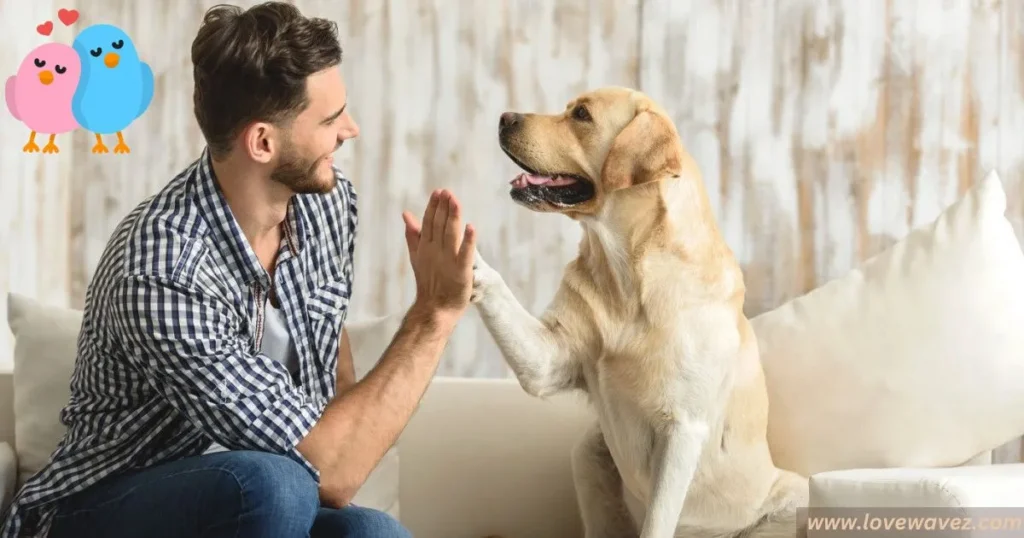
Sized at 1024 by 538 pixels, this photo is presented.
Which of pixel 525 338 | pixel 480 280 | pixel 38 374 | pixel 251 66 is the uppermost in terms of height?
pixel 251 66

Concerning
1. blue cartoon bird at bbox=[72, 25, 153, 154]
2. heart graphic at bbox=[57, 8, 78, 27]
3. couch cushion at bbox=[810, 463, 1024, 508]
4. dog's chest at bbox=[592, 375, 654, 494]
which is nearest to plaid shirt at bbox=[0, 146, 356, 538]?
dog's chest at bbox=[592, 375, 654, 494]

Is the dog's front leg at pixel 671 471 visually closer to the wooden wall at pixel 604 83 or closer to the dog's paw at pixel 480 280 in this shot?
the dog's paw at pixel 480 280

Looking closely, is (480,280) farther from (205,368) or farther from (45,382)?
(45,382)

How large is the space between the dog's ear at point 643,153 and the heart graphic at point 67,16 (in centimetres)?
153

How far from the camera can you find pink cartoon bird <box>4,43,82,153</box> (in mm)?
2471

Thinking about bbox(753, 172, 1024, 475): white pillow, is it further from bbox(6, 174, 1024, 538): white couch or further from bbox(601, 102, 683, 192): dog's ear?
bbox(601, 102, 683, 192): dog's ear

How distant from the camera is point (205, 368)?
1.44 m

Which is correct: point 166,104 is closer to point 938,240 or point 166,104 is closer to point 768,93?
point 768,93

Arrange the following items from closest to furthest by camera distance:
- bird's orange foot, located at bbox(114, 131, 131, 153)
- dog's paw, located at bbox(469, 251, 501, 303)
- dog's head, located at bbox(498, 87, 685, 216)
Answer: dog's paw, located at bbox(469, 251, 501, 303) < dog's head, located at bbox(498, 87, 685, 216) < bird's orange foot, located at bbox(114, 131, 131, 153)

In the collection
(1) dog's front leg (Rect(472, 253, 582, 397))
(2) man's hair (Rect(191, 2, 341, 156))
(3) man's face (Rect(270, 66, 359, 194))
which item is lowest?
(1) dog's front leg (Rect(472, 253, 582, 397))

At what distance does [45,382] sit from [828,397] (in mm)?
1516

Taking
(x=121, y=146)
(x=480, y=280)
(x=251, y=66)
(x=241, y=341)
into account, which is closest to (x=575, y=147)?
(x=480, y=280)

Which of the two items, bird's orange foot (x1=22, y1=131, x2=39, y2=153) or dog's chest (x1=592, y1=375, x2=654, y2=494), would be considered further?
bird's orange foot (x1=22, y1=131, x2=39, y2=153)

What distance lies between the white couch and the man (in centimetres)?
43
